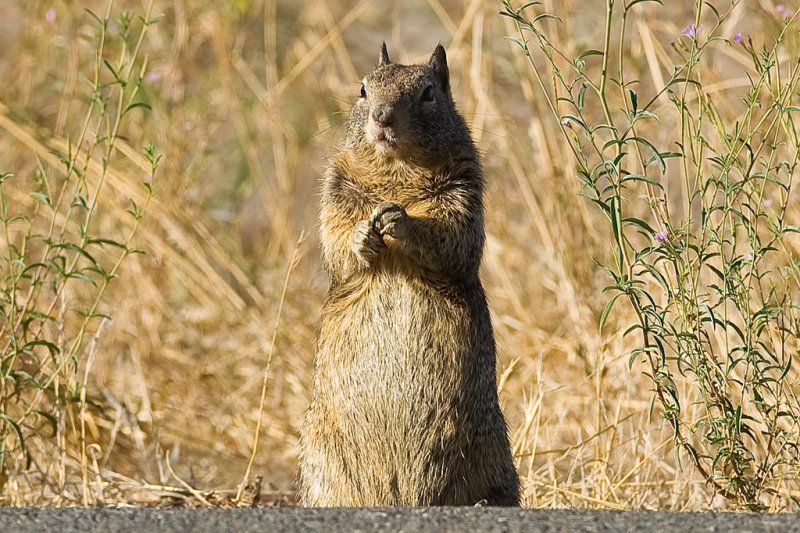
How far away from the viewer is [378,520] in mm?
3430

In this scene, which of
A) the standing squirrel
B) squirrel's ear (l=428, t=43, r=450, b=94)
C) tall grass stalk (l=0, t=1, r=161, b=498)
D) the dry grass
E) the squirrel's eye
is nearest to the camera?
the standing squirrel

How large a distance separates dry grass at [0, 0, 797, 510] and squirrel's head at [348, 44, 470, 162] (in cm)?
74

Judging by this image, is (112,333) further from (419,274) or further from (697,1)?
(697,1)

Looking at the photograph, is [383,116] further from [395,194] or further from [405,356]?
[405,356]

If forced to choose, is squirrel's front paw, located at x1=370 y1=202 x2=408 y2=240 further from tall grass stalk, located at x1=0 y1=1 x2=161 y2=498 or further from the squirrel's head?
tall grass stalk, located at x1=0 y1=1 x2=161 y2=498

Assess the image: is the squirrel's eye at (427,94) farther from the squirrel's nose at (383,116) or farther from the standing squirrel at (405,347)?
the squirrel's nose at (383,116)

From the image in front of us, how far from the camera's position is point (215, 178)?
10031mm

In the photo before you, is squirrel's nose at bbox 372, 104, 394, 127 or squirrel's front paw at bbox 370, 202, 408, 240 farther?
squirrel's nose at bbox 372, 104, 394, 127

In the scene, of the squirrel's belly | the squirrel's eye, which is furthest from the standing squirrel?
the squirrel's eye

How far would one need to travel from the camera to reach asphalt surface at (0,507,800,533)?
337 cm

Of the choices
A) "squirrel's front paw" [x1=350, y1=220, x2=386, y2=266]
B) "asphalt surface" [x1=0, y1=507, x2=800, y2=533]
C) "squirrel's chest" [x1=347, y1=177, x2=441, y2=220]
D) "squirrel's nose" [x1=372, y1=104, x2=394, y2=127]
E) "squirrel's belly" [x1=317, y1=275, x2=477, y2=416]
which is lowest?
"asphalt surface" [x1=0, y1=507, x2=800, y2=533]

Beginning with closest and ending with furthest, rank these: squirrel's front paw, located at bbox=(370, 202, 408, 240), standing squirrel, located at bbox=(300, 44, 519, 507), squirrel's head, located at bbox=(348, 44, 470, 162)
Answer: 1. squirrel's front paw, located at bbox=(370, 202, 408, 240)
2. standing squirrel, located at bbox=(300, 44, 519, 507)
3. squirrel's head, located at bbox=(348, 44, 470, 162)

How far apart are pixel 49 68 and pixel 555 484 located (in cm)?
→ 475

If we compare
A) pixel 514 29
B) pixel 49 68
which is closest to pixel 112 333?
pixel 49 68
